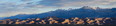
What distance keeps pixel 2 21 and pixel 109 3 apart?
3925 mm

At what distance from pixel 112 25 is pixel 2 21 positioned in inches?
156

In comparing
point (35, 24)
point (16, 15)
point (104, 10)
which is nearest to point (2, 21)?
point (16, 15)

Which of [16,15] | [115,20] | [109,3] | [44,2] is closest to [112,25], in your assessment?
[115,20]

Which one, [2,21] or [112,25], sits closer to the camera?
[112,25]

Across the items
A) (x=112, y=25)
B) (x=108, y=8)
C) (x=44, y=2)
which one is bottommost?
(x=112, y=25)

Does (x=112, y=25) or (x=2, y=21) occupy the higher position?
(x=2, y=21)

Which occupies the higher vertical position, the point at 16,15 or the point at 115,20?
the point at 16,15

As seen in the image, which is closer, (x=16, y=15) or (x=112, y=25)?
(x=112, y=25)

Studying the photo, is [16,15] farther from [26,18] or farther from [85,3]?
[85,3]

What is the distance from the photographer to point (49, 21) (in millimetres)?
9719

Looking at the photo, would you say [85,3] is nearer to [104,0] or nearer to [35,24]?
[104,0]

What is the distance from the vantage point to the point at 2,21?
9953 millimetres

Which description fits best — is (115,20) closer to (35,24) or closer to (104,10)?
(104,10)

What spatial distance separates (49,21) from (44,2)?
0.74 m
